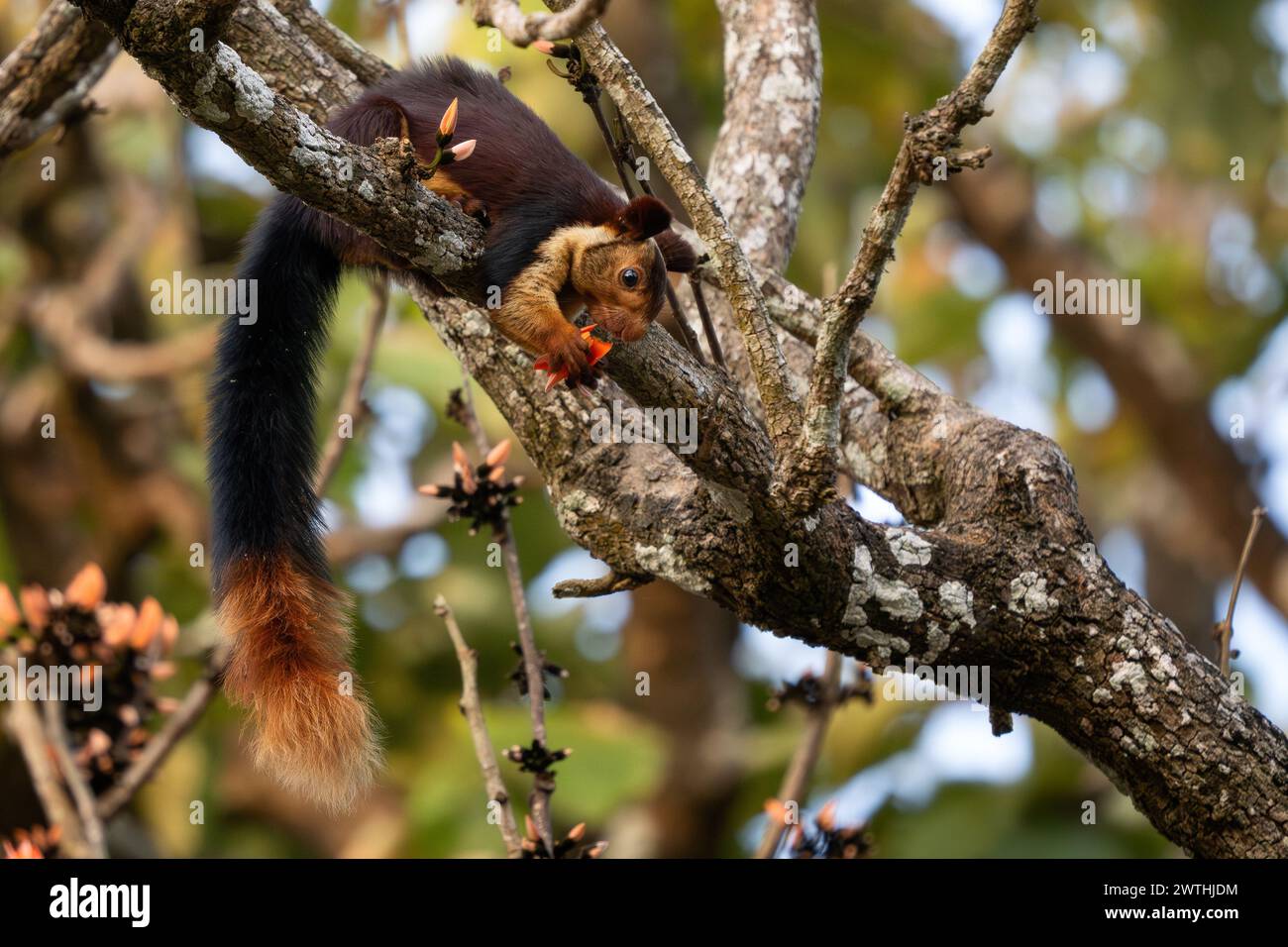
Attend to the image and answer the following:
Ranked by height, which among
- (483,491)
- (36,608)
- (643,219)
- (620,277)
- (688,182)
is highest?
(643,219)

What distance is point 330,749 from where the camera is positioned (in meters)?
2.43

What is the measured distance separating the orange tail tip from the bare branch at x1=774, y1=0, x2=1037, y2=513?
0.95 meters

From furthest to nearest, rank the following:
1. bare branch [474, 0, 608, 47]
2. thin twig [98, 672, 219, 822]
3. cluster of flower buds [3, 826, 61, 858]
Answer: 1. thin twig [98, 672, 219, 822]
2. cluster of flower buds [3, 826, 61, 858]
3. bare branch [474, 0, 608, 47]

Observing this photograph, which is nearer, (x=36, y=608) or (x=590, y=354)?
(x=590, y=354)

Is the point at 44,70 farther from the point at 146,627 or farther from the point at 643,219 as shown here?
the point at 643,219

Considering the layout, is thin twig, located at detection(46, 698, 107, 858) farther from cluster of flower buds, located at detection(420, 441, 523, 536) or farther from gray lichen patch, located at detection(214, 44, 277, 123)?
gray lichen patch, located at detection(214, 44, 277, 123)

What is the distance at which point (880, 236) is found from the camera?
1.94 meters

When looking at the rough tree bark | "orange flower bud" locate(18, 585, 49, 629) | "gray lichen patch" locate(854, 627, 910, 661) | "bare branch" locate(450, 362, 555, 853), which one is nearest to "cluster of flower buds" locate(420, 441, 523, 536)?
"bare branch" locate(450, 362, 555, 853)

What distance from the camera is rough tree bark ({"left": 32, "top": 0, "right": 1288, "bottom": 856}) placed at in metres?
2.02

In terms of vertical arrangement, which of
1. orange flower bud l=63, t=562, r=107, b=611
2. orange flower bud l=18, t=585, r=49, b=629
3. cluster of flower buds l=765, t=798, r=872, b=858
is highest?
orange flower bud l=63, t=562, r=107, b=611

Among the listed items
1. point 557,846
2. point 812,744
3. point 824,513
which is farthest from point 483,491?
point 812,744

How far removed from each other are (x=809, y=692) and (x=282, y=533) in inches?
52.2

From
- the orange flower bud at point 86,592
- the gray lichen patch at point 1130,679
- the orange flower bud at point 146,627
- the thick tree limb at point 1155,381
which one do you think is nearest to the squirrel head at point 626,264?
the gray lichen patch at point 1130,679
